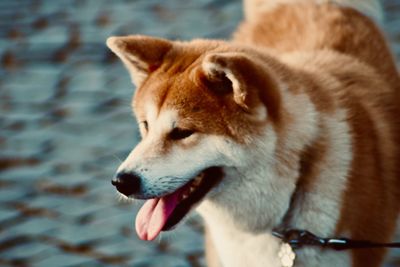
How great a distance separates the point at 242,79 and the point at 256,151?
0.30 m

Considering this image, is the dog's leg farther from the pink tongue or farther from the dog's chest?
the pink tongue

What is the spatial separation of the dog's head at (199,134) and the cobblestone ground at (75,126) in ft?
5.01

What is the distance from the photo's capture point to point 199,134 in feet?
14.0

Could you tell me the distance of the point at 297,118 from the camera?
14.1 ft

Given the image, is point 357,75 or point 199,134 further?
point 357,75

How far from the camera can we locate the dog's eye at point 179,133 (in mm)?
4301

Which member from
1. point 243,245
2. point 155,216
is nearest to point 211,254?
point 243,245

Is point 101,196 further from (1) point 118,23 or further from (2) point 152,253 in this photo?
(1) point 118,23

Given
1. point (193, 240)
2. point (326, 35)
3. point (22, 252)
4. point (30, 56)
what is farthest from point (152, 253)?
point (30, 56)

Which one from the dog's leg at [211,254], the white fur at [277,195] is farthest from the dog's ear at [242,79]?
the dog's leg at [211,254]

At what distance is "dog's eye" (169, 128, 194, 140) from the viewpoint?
169 inches

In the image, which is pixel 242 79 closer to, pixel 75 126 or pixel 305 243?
pixel 305 243

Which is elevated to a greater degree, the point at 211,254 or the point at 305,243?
the point at 305,243

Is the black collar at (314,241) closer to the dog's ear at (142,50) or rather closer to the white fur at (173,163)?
the white fur at (173,163)
